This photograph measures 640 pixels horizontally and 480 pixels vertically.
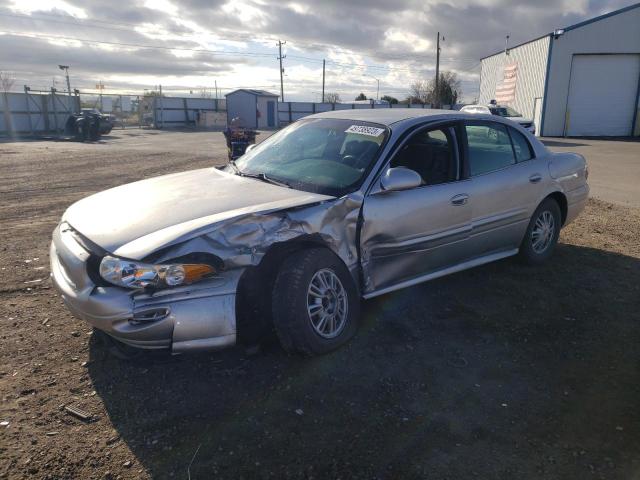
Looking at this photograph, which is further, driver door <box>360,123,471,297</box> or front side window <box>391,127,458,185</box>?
front side window <box>391,127,458,185</box>

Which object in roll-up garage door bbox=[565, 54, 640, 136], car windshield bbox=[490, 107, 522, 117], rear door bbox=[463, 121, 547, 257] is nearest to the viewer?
rear door bbox=[463, 121, 547, 257]

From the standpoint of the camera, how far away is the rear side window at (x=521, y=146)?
A: 504cm

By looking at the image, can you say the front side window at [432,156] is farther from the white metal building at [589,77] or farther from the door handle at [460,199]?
the white metal building at [589,77]

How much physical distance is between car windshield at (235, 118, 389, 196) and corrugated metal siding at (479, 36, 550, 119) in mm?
28696

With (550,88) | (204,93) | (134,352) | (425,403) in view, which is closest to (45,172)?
(134,352)

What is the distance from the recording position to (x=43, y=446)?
258 cm

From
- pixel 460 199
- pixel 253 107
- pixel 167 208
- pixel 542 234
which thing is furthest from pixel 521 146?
pixel 253 107

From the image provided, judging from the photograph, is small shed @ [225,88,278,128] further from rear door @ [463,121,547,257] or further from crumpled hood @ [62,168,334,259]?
crumpled hood @ [62,168,334,259]

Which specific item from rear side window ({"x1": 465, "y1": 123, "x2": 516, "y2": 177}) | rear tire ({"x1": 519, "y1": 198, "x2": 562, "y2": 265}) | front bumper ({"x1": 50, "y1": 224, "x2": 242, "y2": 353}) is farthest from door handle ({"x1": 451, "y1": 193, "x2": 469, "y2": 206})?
front bumper ({"x1": 50, "y1": 224, "x2": 242, "y2": 353})

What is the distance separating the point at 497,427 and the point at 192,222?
2084mm

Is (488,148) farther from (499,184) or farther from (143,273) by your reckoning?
(143,273)

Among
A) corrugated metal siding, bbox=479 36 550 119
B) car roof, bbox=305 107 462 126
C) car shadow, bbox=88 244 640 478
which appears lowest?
car shadow, bbox=88 244 640 478

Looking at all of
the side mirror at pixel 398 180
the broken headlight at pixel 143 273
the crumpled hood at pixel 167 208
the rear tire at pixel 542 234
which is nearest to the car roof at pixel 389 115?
the side mirror at pixel 398 180

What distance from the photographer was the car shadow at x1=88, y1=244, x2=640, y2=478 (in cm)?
250
